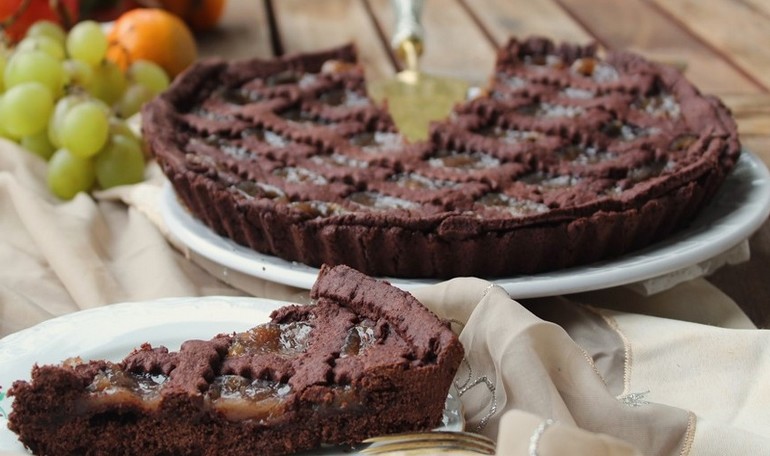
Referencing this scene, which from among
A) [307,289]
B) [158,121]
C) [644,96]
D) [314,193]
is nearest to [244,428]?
[307,289]

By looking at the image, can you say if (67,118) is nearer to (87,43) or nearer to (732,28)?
(87,43)

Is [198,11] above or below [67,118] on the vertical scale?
below

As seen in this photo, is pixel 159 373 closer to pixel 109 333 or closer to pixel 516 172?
pixel 109 333

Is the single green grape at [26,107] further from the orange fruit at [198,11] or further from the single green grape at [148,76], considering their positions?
the orange fruit at [198,11]

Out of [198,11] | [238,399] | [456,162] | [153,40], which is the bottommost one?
[198,11]

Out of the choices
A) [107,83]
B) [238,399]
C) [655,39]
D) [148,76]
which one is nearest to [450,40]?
[655,39]

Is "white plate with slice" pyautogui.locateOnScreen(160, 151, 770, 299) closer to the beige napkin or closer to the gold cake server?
the beige napkin

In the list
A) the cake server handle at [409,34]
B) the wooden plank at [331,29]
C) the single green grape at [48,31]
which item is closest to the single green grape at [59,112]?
the single green grape at [48,31]

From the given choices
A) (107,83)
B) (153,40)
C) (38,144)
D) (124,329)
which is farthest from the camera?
(153,40)
